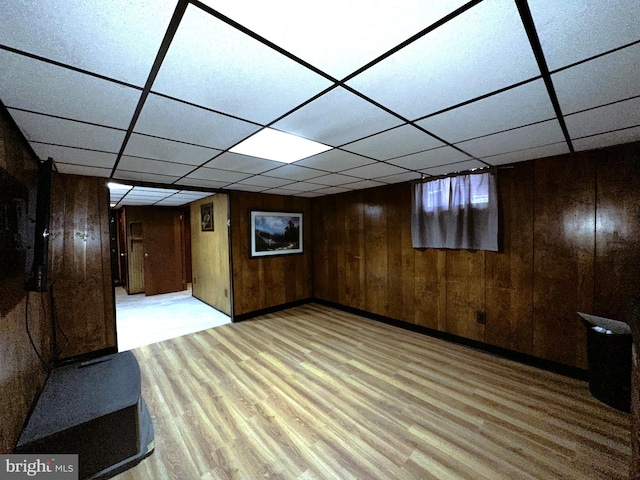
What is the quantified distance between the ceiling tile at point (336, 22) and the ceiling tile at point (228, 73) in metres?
0.10

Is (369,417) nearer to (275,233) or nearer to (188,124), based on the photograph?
(188,124)

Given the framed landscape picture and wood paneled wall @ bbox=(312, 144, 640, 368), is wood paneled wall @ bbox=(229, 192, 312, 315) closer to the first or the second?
the framed landscape picture

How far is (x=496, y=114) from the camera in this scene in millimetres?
1793

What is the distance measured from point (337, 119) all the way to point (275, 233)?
12.3ft

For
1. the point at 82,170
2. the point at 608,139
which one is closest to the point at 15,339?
the point at 82,170

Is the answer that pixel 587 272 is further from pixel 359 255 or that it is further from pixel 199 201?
pixel 199 201

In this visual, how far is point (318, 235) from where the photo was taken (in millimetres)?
5883

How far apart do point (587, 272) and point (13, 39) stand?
4.59 meters

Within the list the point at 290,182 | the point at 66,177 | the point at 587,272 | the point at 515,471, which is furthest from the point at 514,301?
the point at 66,177

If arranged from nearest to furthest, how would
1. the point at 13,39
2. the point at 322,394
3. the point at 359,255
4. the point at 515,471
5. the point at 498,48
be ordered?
the point at 13,39, the point at 498,48, the point at 515,471, the point at 322,394, the point at 359,255

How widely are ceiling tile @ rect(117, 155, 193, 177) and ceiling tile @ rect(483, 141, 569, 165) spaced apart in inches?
143

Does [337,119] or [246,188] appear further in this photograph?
[246,188]

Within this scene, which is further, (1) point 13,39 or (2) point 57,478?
(2) point 57,478

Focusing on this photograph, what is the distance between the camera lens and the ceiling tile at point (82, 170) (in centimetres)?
287
